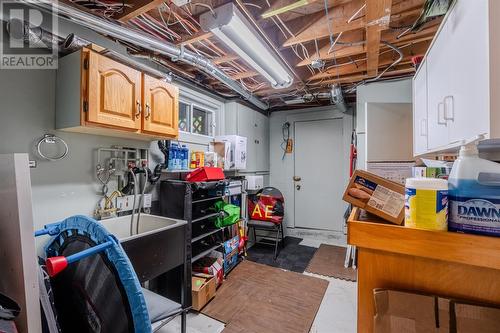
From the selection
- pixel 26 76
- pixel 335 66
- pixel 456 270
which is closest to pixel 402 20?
pixel 335 66

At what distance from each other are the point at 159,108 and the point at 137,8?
73cm

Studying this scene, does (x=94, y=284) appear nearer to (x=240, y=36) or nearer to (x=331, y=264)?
(x=240, y=36)

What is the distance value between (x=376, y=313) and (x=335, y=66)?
2.60m

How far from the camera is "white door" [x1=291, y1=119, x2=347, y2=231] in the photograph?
14.1ft

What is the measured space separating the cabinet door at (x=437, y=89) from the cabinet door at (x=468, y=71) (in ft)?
0.18

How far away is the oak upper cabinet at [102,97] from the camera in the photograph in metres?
1.52

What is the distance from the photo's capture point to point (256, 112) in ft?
14.1

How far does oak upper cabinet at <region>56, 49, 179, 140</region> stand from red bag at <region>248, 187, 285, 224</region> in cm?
235

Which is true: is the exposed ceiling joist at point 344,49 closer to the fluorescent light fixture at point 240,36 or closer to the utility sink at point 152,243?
the fluorescent light fixture at point 240,36

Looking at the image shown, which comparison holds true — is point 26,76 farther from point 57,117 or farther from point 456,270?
point 456,270

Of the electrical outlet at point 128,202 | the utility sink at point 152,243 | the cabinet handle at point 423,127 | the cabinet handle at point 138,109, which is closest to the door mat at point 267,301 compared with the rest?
the utility sink at point 152,243

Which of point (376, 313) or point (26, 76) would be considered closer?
point (376, 313)

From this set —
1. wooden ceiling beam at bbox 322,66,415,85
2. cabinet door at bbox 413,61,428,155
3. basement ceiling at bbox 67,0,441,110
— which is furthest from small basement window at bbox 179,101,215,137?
cabinet door at bbox 413,61,428,155

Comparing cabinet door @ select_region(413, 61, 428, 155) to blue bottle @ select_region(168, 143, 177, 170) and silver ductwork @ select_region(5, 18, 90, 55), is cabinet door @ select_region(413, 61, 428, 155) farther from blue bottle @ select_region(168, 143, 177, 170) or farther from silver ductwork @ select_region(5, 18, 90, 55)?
silver ductwork @ select_region(5, 18, 90, 55)
